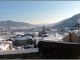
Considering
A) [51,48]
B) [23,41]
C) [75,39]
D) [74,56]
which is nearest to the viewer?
[74,56]

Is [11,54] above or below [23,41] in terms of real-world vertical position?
above

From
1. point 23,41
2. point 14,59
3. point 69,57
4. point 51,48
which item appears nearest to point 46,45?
point 51,48

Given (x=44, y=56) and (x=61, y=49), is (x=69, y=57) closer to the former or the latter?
(x=61, y=49)

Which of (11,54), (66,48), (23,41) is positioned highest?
(66,48)

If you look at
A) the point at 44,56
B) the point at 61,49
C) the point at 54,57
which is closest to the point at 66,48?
the point at 61,49

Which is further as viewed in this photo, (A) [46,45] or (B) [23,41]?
(B) [23,41]

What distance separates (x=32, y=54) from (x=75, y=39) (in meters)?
2.98

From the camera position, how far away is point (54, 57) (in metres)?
8.89

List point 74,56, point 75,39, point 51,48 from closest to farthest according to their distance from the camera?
point 74,56 < point 51,48 < point 75,39

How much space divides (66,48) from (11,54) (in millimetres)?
3916

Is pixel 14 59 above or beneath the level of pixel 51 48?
beneath

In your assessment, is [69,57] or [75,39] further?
[75,39]

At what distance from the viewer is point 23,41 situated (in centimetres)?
4338

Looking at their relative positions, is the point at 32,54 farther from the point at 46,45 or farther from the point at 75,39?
the point at 75,39
